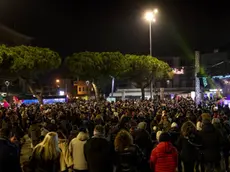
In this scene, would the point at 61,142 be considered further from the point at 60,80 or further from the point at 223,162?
the point at 60,80

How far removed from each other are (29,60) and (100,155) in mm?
36076

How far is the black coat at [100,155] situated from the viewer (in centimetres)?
600

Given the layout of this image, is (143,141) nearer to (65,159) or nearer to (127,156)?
(65,159)

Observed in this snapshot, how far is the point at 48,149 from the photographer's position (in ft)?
18.9

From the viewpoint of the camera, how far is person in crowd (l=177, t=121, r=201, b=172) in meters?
7.65

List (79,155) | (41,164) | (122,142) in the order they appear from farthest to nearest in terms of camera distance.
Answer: (79,155) < (122,142) < (41,164)

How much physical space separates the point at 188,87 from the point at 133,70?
42855 millimetres

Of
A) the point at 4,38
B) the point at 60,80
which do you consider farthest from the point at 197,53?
the point at 60,80

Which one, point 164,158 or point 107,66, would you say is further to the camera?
point 107,66

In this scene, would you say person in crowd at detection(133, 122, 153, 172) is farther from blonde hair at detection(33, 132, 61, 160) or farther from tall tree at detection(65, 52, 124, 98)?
tall tree at detection(65, 52, 124, 98)

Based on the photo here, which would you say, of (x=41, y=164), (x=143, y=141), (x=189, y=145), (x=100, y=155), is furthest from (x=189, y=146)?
(x=41, y=164)

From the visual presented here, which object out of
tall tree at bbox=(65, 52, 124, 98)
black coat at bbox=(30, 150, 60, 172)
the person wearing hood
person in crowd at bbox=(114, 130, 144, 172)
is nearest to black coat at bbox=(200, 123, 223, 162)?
the person wearing hood

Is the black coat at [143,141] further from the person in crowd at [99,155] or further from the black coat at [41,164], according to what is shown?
the black coat at [41,164]

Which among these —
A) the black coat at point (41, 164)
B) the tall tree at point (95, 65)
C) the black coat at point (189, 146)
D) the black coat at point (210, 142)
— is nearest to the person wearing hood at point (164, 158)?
the black coat at point (189, 146)
